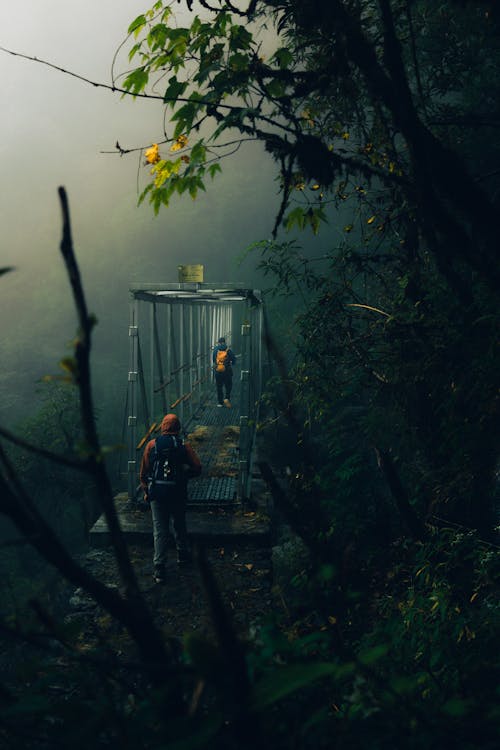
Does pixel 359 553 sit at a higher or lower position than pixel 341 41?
lower

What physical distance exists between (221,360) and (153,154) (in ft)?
34.1

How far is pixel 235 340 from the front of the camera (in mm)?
31984

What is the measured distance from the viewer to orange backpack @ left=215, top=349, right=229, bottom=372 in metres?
13.6

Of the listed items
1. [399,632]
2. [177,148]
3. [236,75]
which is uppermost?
[236,75]

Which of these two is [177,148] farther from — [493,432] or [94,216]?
[94,216]

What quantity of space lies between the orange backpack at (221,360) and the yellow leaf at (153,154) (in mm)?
10319

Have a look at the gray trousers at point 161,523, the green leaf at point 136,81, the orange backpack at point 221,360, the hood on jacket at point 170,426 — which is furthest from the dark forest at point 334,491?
the orange backpack at point 221,360

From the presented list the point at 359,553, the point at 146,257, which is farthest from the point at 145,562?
the point at 146,257

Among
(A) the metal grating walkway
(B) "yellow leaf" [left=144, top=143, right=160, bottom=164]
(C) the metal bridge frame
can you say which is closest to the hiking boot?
(C) the metal bridge frame

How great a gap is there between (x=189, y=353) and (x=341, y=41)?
10.8 m

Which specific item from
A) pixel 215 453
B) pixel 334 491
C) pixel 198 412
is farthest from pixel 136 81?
pixel 198 412

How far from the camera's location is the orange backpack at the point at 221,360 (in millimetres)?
13617

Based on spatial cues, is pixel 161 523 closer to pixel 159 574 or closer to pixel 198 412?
pixel 159 574

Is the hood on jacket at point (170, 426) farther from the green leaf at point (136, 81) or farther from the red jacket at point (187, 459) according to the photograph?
the green leaf at point (136, 81)
